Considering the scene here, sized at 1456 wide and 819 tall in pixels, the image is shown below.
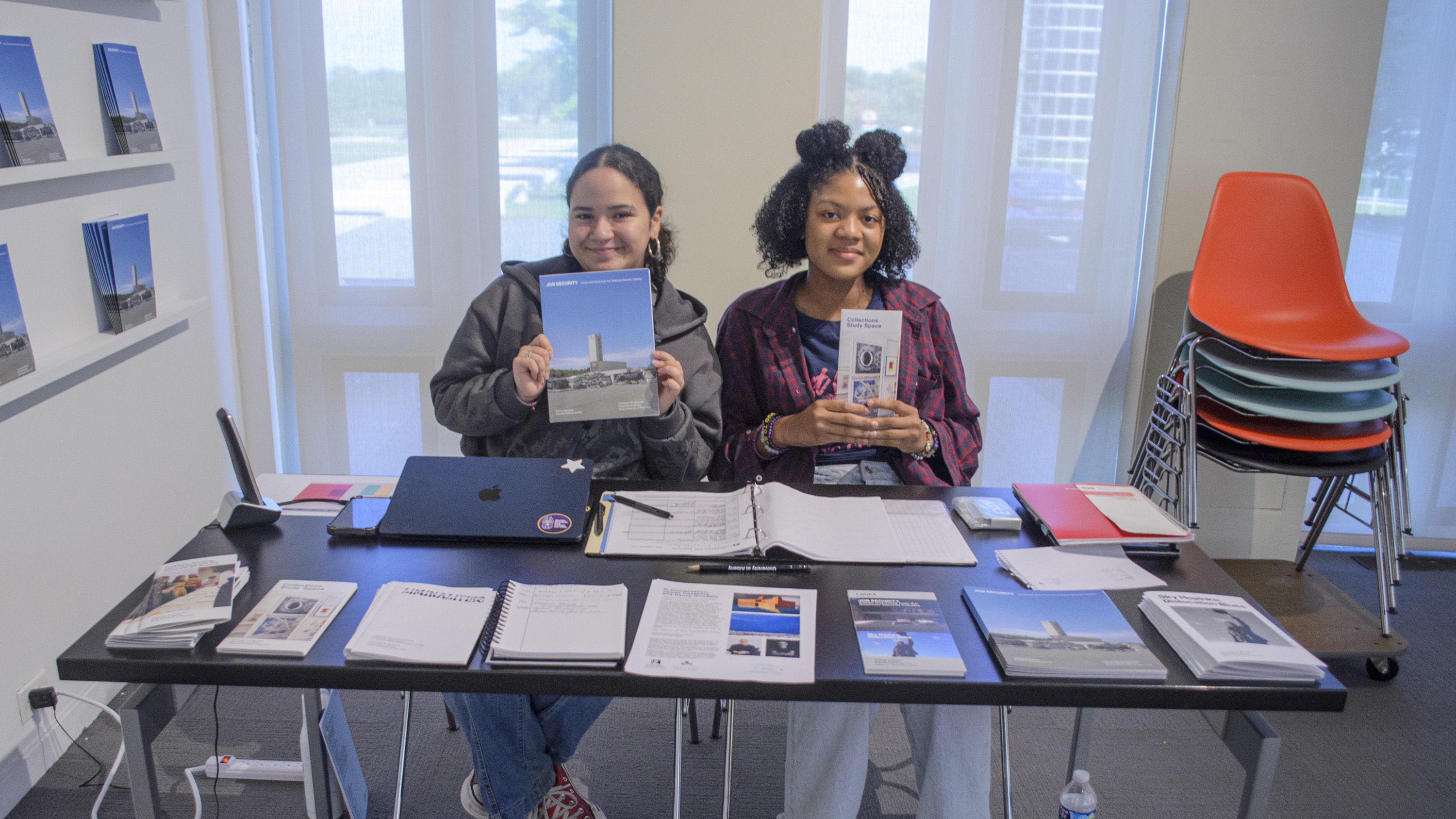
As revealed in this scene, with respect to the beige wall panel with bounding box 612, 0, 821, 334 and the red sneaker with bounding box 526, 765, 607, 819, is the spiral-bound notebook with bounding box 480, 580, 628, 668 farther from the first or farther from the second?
the beige wall panel with bounding box 612, 0, 821, 334

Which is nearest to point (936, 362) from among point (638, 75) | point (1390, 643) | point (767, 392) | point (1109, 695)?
point (767, 392)

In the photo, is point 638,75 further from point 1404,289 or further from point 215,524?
point 1404,289

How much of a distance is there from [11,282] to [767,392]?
1664mm

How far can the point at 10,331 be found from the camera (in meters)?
1.97

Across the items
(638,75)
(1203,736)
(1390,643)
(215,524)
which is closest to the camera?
(215,524)

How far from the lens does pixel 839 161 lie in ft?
7.27

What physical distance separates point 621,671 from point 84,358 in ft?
5.65

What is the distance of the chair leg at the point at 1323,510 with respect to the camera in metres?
2.98

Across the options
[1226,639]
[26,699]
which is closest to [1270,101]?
[1226,639]

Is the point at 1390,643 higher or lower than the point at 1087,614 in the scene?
lower

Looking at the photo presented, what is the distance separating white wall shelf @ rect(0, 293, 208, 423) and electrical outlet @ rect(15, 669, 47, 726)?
62 centimetres

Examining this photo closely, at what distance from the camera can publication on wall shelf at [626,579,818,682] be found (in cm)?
127

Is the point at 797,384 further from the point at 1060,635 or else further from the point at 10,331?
the point at 10,331

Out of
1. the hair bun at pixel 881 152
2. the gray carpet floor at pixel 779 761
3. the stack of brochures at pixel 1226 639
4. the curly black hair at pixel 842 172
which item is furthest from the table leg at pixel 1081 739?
the hair bun at pixel 881 152
